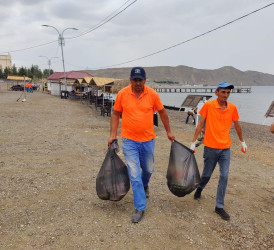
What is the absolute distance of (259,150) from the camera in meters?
7.17

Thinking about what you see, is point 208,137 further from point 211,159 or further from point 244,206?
point 244,206

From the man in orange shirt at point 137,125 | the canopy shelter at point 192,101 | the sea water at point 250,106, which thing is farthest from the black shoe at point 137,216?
the sea water at point 250,106

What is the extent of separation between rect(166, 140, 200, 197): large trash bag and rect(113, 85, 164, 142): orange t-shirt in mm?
494

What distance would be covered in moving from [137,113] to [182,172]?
39.4 inches

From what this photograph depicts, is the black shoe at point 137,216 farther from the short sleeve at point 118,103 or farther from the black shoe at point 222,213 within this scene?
the short sleeve at point 118,103

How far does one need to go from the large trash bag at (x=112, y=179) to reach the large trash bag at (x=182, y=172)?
643 mm

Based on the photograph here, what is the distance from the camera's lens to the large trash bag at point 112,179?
298 centimetres

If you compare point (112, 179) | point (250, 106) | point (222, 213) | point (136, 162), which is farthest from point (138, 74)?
point (250, 106)

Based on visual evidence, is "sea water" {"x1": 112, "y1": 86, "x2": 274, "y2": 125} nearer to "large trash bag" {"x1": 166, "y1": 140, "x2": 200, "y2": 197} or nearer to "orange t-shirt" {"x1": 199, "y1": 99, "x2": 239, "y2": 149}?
"orange t-shirt" {"x1": 199, "y1": 99, "x2": 239, "y2": 149}

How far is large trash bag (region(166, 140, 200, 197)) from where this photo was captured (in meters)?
3.04

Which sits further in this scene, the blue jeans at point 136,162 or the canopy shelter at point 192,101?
the canopy shelter at point 192,101

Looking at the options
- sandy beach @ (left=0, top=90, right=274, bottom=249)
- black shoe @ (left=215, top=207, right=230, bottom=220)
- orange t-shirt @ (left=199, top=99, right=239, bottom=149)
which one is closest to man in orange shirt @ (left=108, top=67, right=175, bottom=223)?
sandy beach @ (left=0, top=90, right=274, bottom=249)

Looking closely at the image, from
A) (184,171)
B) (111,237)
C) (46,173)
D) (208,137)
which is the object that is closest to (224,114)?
(208,137)

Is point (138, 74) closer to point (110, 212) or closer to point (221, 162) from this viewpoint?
point (221, 162)
